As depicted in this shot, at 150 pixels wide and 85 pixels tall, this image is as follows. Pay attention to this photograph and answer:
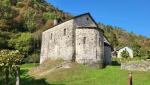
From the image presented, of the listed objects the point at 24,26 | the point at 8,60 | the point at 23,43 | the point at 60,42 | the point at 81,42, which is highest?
the point at 24,26

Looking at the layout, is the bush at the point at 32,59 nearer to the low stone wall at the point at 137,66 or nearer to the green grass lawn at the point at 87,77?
the green grass lawn at the point at 87,77

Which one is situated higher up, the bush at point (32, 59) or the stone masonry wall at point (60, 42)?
the stone masonry wall at point (60, 42)

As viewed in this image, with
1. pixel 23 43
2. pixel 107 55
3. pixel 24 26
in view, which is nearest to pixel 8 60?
pixel 107 55

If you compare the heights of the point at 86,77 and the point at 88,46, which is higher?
the point at 88,46

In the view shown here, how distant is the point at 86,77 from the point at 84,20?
49.6ft

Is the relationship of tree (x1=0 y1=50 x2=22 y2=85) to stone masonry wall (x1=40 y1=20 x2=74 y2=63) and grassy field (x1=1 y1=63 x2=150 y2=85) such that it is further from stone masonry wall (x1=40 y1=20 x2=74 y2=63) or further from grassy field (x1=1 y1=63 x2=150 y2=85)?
stone masonry wall (x1=40 y1=20 x2=74 y2=63)

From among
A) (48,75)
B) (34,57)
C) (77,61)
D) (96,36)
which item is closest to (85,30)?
(96,36)

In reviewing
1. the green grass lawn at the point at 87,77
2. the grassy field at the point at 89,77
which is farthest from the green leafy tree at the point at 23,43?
the grassy field at the point at 89,77

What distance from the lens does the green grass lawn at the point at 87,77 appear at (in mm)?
A: 48781

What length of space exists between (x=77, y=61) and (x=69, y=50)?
2703 mm

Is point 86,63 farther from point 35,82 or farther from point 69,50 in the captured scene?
point 35,82

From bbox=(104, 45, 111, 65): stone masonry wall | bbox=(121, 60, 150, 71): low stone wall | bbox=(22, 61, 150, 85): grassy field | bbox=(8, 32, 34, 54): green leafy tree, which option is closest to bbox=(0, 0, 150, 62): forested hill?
bbox=(8, 32, 34, 54): green leafy tree

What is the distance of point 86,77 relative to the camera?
52750mm

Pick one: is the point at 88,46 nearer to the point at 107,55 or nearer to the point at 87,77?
the point at 107,55
